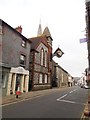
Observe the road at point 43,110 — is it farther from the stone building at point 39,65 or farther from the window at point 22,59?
the stone building at point 39,65

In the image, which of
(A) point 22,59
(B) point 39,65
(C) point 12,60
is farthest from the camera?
(B) point 39,65

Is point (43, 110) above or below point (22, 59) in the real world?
below

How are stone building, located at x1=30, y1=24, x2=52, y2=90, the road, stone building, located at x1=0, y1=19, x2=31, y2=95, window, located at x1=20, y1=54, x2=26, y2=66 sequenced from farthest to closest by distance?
stone building, located at x1=30, y1=24, x2=52, y2=90 → window, located at x1=20, y1=54, x2=26, y2=66 → stone building, located at x1=0, y1=19, x2=31, y2=95 → the road

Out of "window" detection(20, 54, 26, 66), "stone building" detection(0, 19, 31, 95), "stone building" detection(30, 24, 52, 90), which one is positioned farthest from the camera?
"stone building" detection(30, 24, 52, 90)

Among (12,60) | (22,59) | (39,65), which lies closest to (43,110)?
(12,60)

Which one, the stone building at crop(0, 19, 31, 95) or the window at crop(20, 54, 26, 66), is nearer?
the stone building at crop(0, 19, 31, 95)

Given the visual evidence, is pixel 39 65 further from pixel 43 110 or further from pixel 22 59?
pixel 43 110

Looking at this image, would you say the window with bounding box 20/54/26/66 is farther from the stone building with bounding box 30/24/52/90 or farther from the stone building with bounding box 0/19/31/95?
the stone building with bounding box 30/24/52/90

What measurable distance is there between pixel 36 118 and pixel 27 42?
22.9 meters

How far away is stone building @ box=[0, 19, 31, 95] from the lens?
2376 centimetres

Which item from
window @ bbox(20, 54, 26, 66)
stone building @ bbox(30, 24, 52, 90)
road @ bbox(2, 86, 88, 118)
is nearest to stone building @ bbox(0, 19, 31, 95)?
window @ bbox(20, 54, 26, 66)

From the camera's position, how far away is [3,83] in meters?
24.0

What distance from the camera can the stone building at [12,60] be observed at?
78.0 ft

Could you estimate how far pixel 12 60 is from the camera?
85.2 ft
